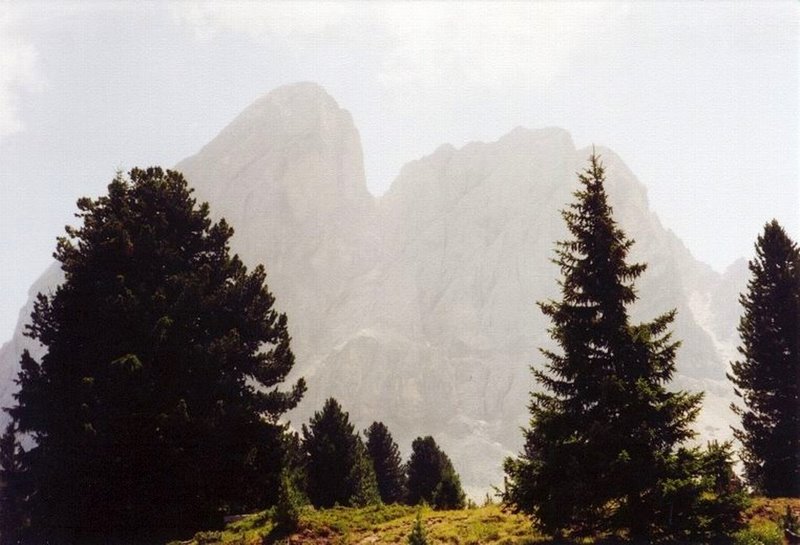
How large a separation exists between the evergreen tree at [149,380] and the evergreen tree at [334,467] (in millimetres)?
16480

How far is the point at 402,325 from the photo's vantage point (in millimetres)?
162875

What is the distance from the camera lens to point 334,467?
39.1 m

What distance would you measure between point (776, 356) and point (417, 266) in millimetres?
150408

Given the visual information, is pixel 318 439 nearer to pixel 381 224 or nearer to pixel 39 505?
pixel 39 505

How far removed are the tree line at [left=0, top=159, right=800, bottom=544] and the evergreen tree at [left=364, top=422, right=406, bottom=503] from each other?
3940cm

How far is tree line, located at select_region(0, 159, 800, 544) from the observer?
12.4m

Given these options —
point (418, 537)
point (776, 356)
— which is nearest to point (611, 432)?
point (418, 537)

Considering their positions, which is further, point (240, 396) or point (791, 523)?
point (240, 396)

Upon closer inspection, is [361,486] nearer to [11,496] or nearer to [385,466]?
[11,496]

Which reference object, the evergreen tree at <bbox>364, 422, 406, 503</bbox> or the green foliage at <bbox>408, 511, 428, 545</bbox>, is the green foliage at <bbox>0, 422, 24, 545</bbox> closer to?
the green foliage at <bbox>408, 511, 428, 545</bbox>

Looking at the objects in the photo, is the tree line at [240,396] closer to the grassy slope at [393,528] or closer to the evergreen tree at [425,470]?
the grassy slope at [393,528]

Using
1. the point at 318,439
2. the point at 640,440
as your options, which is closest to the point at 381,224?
the point at 318,439

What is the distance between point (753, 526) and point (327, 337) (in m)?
155

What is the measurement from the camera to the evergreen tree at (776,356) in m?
28.6
